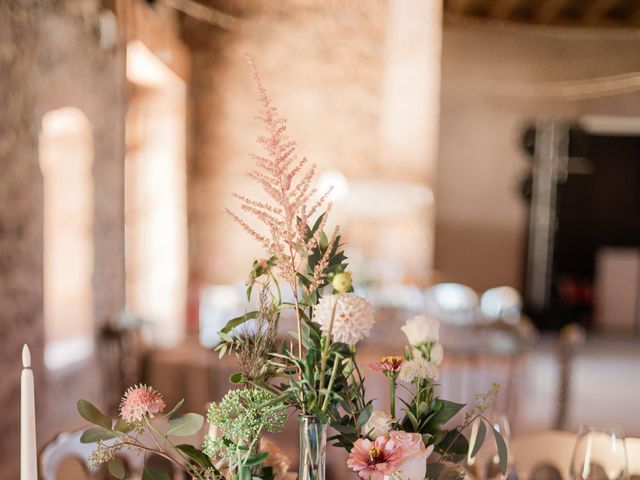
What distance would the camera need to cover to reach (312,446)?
101cm

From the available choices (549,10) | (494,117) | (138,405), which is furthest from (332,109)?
(138,405)

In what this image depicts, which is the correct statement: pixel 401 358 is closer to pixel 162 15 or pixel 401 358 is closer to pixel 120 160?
pixel 120 160

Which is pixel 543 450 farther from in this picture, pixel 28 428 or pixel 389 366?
pixel 28 428

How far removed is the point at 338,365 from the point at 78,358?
3427 mm

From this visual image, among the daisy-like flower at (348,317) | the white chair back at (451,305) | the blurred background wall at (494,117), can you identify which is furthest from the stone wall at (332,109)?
the daisy-like flower at (348,317)

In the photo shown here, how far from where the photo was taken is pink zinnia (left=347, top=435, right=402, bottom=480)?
97cm

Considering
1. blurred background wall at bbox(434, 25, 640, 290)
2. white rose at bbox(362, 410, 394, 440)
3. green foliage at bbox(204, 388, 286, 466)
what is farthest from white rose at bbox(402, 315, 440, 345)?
blurred background wall at bbox(434, 25, 640, 290)

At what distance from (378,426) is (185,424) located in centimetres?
31

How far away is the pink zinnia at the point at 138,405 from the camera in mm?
1017

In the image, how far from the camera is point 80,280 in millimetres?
4359

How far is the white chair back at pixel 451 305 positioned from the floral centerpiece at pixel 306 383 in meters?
4.68

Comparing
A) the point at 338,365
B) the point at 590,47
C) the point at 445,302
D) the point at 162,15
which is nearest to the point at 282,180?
the point at 338,365

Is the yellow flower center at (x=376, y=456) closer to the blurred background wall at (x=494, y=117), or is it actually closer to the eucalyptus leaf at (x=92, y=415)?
the eucalyptus leaf at (x=92, y=415)

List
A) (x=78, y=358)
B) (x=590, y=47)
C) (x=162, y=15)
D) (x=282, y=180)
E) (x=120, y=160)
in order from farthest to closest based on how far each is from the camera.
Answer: (x=590, y=47) < (x=162, y=15) < (x=120, y=160) < (x=78, y=358) < (x=282, y=180)
